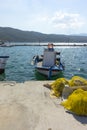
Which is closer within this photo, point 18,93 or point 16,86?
point 18,93

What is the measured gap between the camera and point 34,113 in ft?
41.3

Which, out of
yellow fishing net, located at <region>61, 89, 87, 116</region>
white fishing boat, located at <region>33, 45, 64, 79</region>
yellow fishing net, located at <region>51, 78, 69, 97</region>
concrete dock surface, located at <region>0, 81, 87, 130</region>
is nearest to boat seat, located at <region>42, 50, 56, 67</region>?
white fishing boat, located at <region>33, 45, 64, 79</region>

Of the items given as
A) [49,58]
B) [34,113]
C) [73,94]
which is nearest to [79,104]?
[73,94]

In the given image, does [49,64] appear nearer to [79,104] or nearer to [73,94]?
[73,94]

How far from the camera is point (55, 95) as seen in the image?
15.5 meters

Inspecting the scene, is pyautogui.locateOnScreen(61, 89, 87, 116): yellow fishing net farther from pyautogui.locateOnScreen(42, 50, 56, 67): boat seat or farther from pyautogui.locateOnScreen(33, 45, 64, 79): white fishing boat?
pyautogui.locateOnScreen(42, 50, 56, 67): boat seat

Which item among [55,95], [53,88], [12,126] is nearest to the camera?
[12,126]

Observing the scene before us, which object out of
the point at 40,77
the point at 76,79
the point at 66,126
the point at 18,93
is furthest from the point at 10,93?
the point at 40,77

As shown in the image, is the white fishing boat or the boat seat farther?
the boat seat

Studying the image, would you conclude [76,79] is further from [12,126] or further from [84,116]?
[12,126]

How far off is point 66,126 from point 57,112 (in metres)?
1.69

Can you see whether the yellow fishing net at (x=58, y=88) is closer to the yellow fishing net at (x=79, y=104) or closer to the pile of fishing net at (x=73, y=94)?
the pile of fishing net at (x=73, y=94)

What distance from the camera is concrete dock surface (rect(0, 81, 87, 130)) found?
36.2 feet

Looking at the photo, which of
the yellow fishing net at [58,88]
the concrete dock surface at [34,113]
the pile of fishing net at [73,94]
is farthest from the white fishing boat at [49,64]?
the yellow fishing net at [58,88]
